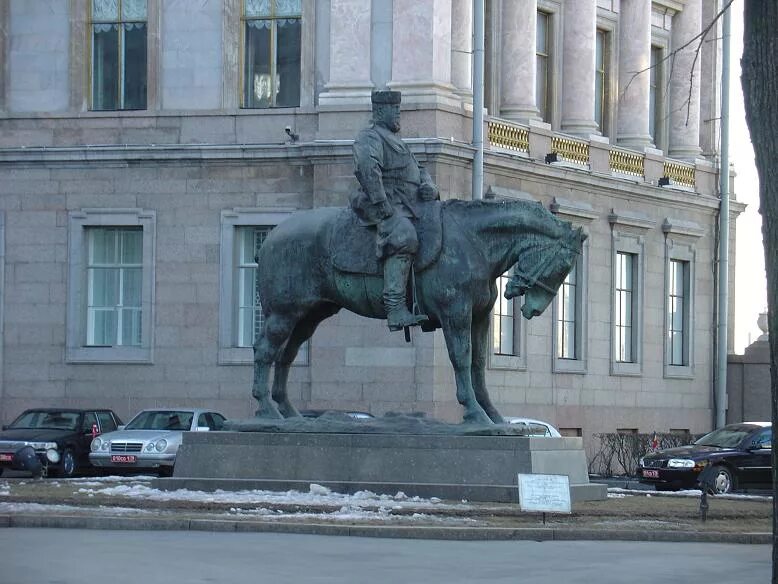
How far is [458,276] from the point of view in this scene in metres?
25.8

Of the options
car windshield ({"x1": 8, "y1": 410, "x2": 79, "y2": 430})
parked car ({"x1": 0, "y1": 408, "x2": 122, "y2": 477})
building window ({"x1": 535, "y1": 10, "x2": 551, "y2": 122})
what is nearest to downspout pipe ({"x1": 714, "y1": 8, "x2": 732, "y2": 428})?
building window ({"x1": 535, "y1": 10, "x2": 551, "y2": 122})

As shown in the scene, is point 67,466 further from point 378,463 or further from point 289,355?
point 378,463

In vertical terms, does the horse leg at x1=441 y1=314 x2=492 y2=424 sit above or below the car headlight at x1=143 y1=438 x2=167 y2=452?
above

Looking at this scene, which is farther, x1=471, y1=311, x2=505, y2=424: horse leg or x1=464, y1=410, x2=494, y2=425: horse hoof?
x1=471, y1=311, x2=505, y2=424: horse leg

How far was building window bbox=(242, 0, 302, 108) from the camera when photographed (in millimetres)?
46844

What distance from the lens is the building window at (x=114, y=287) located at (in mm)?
47375

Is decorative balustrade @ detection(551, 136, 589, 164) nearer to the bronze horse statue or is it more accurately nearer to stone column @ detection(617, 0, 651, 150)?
stone column @ detection(617, 0, 651, 150)

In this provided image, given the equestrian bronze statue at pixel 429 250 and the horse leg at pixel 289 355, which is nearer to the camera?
the equestrian bronze statue at pixel 429 250

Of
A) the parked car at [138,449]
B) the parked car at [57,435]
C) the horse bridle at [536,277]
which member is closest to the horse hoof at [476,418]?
the horse bridle at [536,277]

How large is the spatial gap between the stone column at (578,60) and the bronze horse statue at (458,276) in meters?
26.7

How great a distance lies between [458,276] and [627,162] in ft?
96.0

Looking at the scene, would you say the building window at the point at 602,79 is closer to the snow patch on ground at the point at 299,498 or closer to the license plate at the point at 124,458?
the license plate at the point at 124,458

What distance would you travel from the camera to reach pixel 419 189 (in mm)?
26141

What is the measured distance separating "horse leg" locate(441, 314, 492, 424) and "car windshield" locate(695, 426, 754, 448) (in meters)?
13.7
